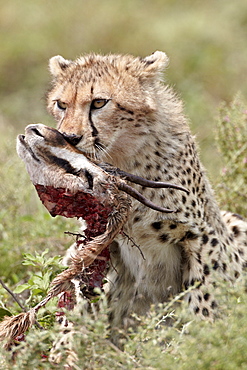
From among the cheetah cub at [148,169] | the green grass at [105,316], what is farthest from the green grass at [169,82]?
the cheetah cub at [148,169]

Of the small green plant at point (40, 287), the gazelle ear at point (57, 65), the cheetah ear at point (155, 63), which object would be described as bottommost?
the small green plant at point (40, 287)

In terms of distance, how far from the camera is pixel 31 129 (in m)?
3.41

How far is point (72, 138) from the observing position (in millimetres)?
3748

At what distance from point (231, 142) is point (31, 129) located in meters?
2.63

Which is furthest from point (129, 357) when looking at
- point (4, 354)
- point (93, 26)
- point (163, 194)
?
point (93, 26)

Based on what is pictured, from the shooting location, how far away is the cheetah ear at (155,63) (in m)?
4.44

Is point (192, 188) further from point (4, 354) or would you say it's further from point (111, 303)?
point (4, 354)

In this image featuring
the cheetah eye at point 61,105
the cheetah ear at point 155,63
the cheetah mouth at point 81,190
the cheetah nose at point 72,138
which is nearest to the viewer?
the cheetah mouth at point 81,190

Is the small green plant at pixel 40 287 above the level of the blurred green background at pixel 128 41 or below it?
below

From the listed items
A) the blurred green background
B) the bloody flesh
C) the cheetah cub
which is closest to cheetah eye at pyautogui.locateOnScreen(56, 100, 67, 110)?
the cheetah cub

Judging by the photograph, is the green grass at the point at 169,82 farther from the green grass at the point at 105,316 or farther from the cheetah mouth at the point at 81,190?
the cheetah mouth at the point at 81,190

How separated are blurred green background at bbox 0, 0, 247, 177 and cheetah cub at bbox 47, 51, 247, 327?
4.65 meters

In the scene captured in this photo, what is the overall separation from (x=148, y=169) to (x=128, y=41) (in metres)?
7.70

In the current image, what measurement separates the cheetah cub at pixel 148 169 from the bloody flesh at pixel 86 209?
584 mm
